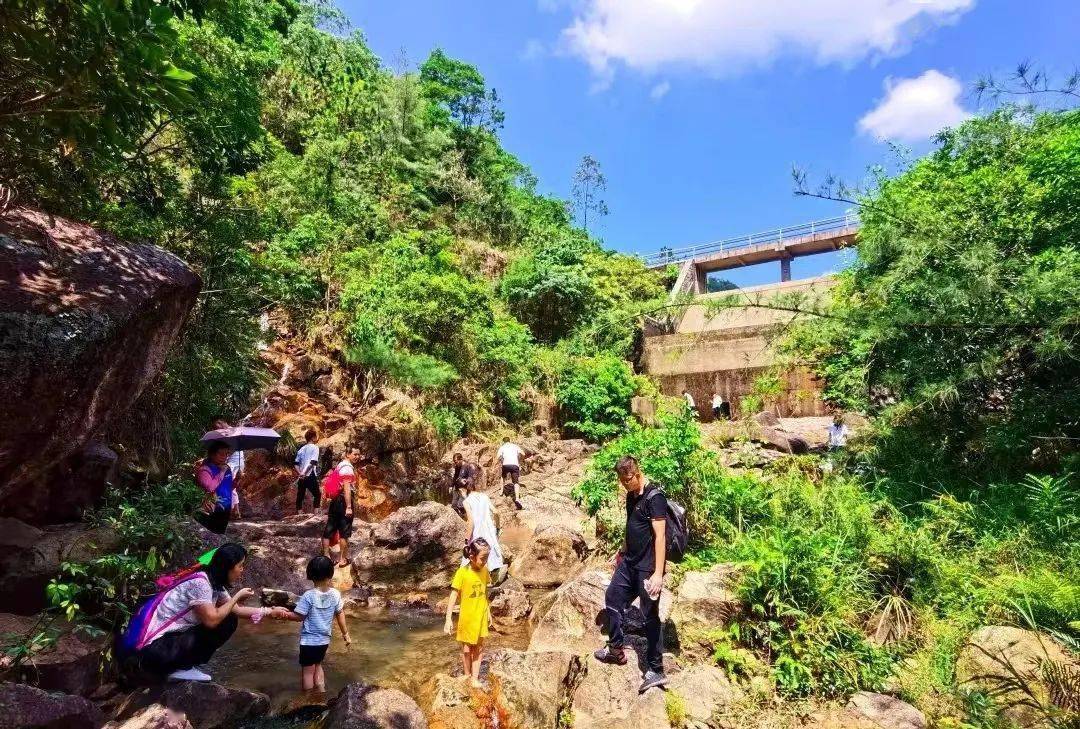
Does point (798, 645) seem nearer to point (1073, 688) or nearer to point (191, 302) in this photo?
point (1073, 688)

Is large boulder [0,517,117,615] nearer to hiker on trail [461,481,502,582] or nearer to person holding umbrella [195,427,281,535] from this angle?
person holding umbrella [195,427,281,535]

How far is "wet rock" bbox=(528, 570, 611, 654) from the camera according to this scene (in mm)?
5711

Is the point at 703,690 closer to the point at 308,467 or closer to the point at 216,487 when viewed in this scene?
the point at 216,487

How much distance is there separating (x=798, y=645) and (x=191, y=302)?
645 cm

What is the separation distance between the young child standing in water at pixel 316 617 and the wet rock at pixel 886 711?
4121 mm

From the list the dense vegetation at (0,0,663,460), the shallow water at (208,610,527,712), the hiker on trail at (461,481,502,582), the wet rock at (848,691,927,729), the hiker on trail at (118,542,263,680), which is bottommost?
the shallow water at (208,610,527,712)

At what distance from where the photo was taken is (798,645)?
16.4 feet

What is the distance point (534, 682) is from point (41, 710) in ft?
10.5

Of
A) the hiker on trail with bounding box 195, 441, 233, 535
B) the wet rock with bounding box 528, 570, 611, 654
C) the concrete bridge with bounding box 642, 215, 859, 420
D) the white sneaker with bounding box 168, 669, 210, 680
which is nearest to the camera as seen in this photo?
the white sneaker with bounding box 168, 669, 210, 680

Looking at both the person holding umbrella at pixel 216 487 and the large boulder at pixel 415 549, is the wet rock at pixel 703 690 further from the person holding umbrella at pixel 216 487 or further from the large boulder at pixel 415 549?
the person holding umbrella at pixel 216 487

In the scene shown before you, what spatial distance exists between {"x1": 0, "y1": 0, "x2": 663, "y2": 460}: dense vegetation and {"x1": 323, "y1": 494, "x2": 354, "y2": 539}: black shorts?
10.3 feet

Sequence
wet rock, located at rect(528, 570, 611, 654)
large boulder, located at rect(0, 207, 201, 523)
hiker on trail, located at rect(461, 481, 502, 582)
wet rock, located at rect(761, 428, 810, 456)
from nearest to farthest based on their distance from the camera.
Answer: large boulder, located at rect(0, 207, 201, 523) < wet rock, located at rect(528, 570, 611, 654) < hiker on trail, located at rect(461, 481, 502, 582) < wet rock, located at rect(761, 428, 810, 456)

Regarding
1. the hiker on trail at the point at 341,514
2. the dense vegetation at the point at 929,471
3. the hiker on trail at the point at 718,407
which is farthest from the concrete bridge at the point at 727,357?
the hiker on trail at the point at 341,514

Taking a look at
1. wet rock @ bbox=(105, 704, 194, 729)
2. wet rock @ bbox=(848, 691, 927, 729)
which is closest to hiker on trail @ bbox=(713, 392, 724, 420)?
wet rock @ bbox=(848, 691, 927, 729)
